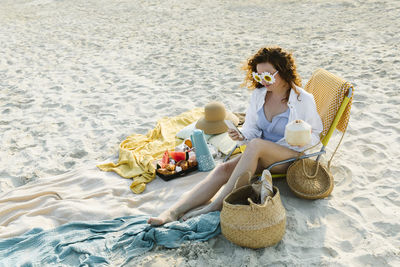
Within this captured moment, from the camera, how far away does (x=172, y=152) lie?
4.45 metres

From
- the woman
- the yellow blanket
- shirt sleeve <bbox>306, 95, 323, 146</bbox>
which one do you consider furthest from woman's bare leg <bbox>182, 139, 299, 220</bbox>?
the yellow blanket

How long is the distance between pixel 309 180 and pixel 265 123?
66 centimetres

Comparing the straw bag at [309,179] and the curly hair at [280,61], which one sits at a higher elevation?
the curly hair at [280,61]

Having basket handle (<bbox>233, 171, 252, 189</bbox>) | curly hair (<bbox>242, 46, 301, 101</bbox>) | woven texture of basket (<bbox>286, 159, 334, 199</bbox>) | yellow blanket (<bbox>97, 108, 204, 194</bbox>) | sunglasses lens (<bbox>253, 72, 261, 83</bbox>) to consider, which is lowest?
yellow blanket (<bbox>97, 108, 204, 194</bbox>)

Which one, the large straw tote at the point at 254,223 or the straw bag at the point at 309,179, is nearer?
the large straw tote at the point at 254,223

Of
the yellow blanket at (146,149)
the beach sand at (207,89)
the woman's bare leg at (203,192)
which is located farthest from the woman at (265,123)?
the yellow blanket at (146,149)

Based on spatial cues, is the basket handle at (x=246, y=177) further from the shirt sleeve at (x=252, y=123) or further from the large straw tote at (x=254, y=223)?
the shirt sleeve at (x=252, y=123)

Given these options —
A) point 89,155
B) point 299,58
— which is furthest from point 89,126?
point 299,58

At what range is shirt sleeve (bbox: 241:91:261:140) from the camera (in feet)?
12.5

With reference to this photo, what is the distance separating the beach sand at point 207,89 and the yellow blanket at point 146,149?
0.27 m

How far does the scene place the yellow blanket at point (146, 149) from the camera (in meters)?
4.31

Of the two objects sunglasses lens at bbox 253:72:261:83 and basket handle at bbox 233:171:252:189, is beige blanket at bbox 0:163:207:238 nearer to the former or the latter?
basket handle at bbox 233:171:252:189

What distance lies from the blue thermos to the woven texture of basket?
99 cm

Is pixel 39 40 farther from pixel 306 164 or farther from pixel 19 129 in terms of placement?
pixel 306 164
